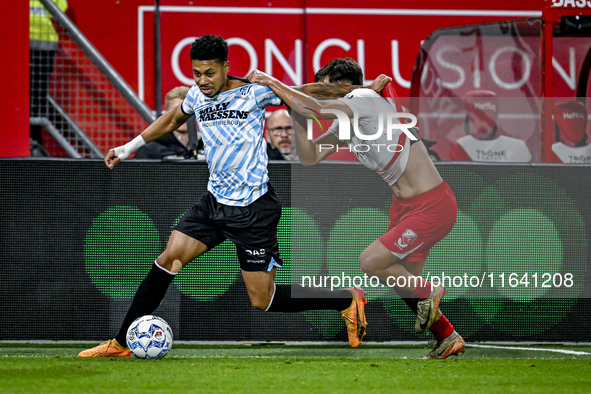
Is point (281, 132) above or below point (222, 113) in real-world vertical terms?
below

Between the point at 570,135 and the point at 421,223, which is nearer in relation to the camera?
the point at 421,223

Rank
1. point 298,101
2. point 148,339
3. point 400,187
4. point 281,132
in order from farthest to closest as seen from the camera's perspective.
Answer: point 281,132
point 400,187
point 298,101
point 148,339

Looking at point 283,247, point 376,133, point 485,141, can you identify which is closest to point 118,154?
point 283,247

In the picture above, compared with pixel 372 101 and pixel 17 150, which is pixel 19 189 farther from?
pixel 372 101

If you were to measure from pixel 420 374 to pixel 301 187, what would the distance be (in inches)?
80.3

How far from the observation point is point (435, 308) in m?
5.93

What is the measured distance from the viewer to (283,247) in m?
6.68

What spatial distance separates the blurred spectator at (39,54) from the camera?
9.05 metres

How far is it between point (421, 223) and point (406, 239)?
16cm

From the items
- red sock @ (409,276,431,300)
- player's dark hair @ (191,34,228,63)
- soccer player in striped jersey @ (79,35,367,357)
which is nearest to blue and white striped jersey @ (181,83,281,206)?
soccer player in striped jersey @ (79,35,367,357)

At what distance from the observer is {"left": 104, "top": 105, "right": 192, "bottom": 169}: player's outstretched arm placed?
605 centimetres

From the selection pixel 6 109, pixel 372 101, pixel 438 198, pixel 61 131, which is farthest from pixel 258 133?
pixel 61 131

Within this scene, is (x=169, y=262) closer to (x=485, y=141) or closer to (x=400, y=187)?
(x=400, y=187)

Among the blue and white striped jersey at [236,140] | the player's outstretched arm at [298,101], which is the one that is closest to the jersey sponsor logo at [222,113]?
the blue and white striped jersey at [236,140]
